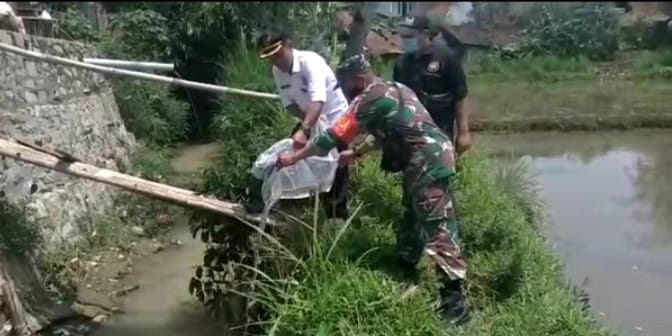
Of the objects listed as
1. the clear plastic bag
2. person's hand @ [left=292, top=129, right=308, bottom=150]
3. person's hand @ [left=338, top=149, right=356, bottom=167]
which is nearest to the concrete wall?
the clear plastic bag

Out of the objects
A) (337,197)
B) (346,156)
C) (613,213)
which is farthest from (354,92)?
(613,213)

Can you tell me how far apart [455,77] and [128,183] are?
1.91m

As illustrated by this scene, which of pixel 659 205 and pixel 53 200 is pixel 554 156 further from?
pixel 53 200

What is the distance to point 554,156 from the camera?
1105 centimetres

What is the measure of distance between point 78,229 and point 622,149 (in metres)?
7.91

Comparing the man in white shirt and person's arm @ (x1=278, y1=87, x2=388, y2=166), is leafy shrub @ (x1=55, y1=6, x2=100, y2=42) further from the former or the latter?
person's arm @ (x1=278, y1=87, x2=388, y2=166)

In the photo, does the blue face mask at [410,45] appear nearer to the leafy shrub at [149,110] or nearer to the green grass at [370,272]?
the green grass at [370,272]

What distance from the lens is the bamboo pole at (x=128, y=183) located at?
4.17 m

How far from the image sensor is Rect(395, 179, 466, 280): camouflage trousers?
3.65 meters

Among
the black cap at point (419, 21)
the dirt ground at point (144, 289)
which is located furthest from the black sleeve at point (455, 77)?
the dirt ground at point (144, 289)

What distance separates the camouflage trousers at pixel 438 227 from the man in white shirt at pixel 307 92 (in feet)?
1.65

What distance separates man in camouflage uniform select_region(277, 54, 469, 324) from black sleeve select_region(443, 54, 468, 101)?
103 centimetres

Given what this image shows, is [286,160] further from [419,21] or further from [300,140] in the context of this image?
[419,21]

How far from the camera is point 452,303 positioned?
144 inches
